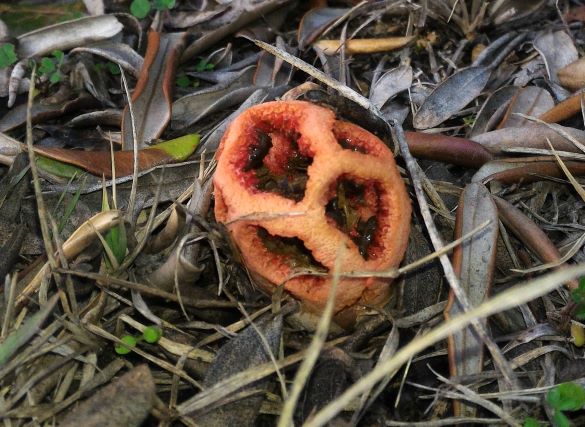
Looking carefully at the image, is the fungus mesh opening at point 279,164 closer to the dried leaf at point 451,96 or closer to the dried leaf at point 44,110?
the dried leaf at point 451,96

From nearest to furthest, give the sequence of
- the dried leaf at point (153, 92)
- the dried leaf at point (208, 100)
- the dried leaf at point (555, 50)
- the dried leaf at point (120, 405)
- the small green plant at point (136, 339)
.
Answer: the dried leaf at point (120, 405), the small green plant at point (136, 339), the dried leaf at point (153, 92), the dried leaf at point (208, 100), the dried leaf at point (555, 50)

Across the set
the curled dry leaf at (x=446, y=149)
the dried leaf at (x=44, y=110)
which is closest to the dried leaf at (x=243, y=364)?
the curled dry leaf at (x=446, y=149)

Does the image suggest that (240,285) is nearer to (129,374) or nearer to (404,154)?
(129,374)

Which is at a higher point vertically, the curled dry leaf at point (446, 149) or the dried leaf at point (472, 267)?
the curled dry leaf at point (446, 149)

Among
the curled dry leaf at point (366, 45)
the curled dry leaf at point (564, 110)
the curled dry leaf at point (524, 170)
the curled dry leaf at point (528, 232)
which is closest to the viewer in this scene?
the curled dry leaf at point (528, 232)

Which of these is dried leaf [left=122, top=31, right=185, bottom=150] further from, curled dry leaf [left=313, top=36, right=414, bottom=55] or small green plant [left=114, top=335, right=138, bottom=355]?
small green plant [left=114, top=335, right=138, bottom=355]

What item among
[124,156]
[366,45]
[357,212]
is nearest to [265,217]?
[357,212]

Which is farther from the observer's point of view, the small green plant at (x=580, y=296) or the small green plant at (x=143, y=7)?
the small green plant at (x=143, y=7)

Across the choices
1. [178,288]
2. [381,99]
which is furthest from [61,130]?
[381,99]

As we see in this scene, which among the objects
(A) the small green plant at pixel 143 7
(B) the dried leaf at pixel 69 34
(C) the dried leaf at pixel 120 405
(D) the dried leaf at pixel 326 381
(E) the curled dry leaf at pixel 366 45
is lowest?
(D) the dried leaf at pixel 326 381
